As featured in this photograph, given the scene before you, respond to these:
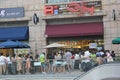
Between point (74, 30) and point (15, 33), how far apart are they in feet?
18.8

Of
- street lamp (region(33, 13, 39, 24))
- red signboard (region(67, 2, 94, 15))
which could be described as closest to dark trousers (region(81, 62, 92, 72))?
red signboard (region(67, 2, 94, 15))

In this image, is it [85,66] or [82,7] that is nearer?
[85,66]

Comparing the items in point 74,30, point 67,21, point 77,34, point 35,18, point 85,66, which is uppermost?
point 35,18

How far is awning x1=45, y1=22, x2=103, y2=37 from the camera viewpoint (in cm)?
3350

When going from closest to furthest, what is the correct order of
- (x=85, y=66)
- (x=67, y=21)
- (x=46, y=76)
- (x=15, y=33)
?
(x=85, y=66) → (x=46, y=76) → (x=67, y=21) → (x=15, y=33)

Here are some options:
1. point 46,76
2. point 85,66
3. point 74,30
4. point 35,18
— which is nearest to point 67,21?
point 74,30

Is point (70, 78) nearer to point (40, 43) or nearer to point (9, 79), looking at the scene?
point (9, 79)

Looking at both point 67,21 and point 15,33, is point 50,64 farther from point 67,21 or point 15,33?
point 15,33

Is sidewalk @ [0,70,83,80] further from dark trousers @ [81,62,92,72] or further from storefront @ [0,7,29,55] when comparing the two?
storefront @ [0,7,29,55]

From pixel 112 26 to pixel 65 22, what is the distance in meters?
4.73

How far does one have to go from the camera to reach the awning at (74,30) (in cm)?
3350

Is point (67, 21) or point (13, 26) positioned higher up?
point (67, 21)

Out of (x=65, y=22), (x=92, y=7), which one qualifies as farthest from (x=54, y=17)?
(x=92, y=7)

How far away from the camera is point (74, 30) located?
113ft
